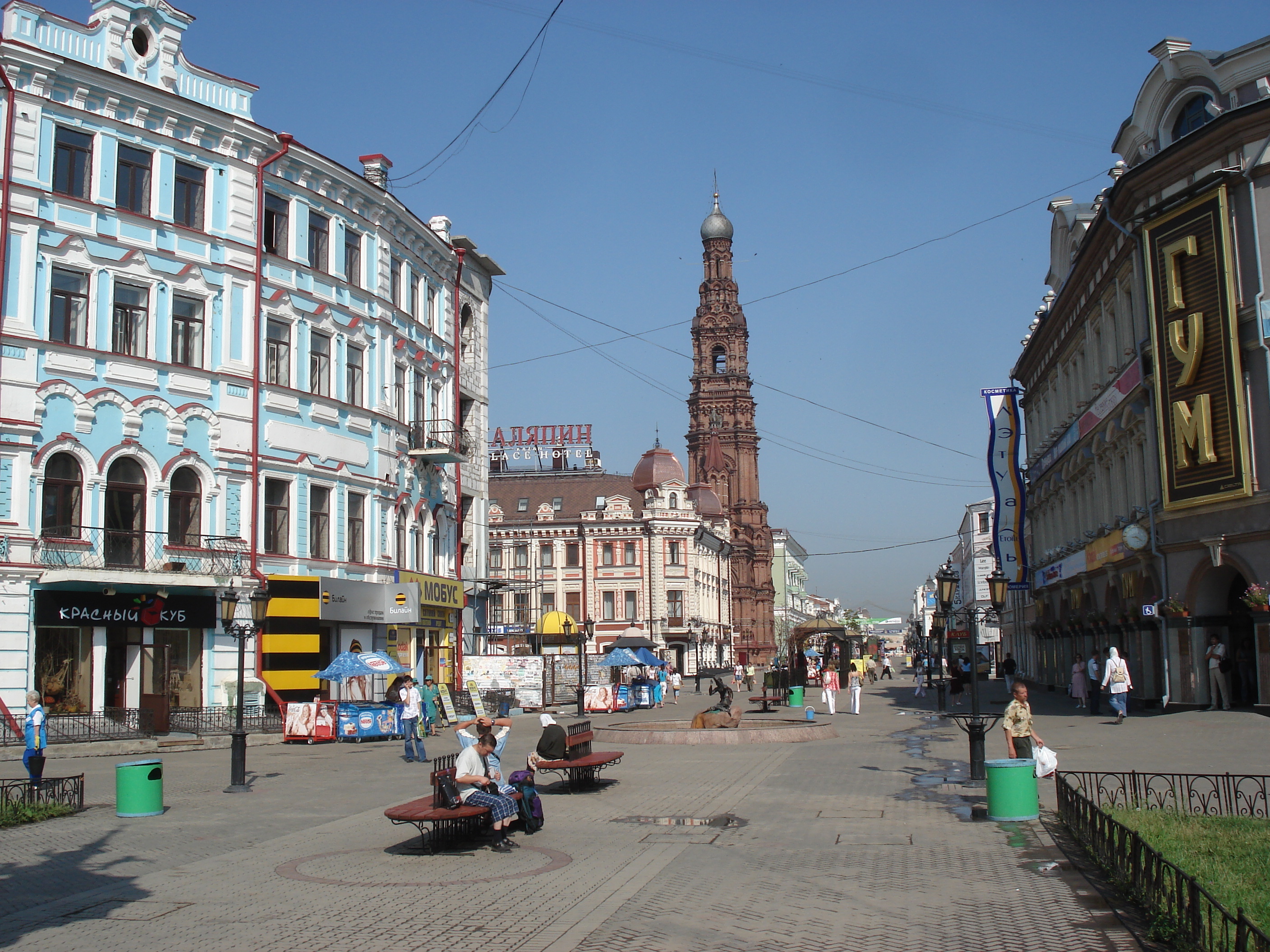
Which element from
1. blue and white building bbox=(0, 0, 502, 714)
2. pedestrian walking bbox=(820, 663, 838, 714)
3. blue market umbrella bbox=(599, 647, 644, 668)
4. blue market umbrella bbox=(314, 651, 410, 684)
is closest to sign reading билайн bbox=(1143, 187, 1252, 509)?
pedestrian walking bbox=(820, 663, 838, 714)

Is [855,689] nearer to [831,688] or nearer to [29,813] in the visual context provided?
[831,688]

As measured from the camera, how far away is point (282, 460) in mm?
32031

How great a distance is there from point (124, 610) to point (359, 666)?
5.42 metres

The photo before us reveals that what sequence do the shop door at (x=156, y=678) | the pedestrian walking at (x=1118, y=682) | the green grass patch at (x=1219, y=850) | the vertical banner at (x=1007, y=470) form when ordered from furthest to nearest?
the vertical banner at (x=1007, y=470)
the pedestrian walking at (x=1118, y=682)
the shop door at (x=156, y=678)
the green grass patch at (x=1219, y=850)

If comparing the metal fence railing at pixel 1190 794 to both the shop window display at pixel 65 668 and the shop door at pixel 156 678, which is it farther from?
the shop window display at pixel 65 668

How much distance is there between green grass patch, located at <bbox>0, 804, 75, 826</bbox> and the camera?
14586 millimetres

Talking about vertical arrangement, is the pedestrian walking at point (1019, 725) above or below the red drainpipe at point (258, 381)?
below

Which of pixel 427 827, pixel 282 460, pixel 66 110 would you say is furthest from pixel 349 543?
pixel 427 827

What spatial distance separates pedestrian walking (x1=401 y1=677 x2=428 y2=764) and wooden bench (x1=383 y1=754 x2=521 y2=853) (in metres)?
10.4

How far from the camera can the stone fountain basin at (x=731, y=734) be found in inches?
1032

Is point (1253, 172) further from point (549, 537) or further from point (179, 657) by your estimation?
point (549, 537)

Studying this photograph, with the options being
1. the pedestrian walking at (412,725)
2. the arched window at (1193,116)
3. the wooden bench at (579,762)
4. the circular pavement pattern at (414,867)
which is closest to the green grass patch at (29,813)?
the circular pavement pattern at (414,867)

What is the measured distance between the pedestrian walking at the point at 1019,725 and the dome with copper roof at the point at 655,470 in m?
76.7

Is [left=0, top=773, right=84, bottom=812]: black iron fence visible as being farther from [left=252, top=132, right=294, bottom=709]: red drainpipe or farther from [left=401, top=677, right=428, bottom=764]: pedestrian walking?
[left=252, top=132, right=294, bottom=709]: red drainpipe
